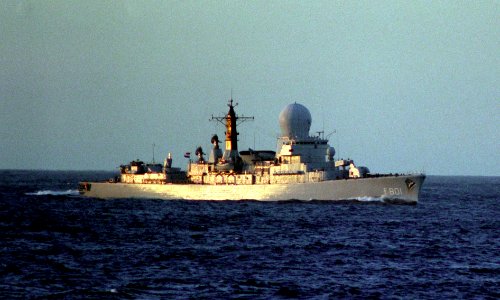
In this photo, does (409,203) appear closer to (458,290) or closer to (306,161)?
(306,161)

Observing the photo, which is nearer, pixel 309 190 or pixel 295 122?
pixel 309 190

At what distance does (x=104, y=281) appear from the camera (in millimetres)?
35281

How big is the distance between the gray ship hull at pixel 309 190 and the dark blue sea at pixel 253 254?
477cm

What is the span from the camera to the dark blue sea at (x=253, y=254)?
111 ft

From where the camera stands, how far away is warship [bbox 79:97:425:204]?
7981cm

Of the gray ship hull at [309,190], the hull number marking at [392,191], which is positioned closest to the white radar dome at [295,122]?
the gray ship hull at [309,190]

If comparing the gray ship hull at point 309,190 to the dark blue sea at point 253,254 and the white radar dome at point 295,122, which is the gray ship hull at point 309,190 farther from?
the white radar dome at point 295,122

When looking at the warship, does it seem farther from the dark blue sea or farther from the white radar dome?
the dark blue sea

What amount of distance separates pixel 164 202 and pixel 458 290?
61.0 m

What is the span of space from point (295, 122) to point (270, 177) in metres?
7.56

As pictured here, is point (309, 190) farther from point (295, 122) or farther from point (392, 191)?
point (295, 122)

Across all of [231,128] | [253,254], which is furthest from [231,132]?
[253,254]

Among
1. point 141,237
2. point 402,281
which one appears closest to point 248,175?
point 141,237

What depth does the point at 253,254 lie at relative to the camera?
43875 millimetres
